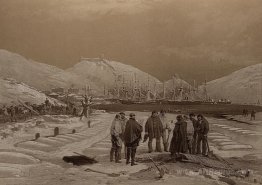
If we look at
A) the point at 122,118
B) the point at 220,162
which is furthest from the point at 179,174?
the point at 122,118

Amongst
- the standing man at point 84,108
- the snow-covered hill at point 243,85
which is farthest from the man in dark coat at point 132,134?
the snow-covered hill at point 243,85

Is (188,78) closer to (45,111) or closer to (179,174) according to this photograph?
(179,174)

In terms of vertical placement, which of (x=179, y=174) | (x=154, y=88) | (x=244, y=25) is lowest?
(x=179, y=174)

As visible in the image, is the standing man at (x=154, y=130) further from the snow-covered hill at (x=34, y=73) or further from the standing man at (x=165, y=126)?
the snow-covered hill at (x=34, y=73)

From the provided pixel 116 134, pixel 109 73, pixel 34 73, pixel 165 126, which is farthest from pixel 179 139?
pixel 34 73

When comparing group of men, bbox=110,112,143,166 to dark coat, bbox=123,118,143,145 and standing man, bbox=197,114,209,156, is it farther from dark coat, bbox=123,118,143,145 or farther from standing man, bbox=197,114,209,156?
standing man, bbox=197,114,209,156

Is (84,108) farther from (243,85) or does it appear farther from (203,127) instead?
(243,85)
